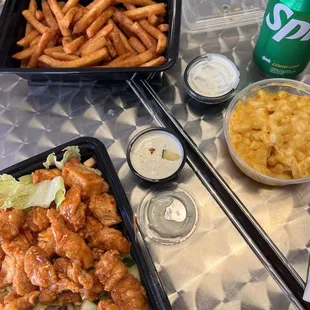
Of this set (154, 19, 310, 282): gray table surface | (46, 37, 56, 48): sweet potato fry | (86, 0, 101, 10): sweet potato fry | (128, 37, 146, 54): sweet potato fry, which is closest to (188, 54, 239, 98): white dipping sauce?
(154, 19, 310, 282): gray table surface

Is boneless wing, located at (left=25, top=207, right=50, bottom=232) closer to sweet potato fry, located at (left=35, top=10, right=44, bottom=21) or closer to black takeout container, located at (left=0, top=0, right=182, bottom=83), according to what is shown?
black takeout container, located at (left=0, top=0, right=182, bottom=83)

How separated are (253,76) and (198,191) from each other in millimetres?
726

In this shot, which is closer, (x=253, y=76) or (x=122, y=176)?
(x=122, y=176)

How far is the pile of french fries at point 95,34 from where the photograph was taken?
6.29ft

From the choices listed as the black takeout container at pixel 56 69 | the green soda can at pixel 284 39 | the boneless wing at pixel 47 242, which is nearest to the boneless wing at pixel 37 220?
the boneless wing at pixel 47 242

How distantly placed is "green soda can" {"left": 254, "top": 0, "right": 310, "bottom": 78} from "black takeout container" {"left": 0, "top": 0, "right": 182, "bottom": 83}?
0.42 m

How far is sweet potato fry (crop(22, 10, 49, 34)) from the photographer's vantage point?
2.00 m

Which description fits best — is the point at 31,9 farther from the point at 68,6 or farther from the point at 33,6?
the point at 68,6

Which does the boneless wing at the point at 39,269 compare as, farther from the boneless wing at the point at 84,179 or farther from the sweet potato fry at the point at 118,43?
the sweet potato fry at the point at 118,43

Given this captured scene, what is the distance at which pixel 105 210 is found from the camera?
1539 mm

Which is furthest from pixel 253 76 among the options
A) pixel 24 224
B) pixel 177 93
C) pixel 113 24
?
pixel 24 224

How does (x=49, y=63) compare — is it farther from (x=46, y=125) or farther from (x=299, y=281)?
(x=299, y=281)

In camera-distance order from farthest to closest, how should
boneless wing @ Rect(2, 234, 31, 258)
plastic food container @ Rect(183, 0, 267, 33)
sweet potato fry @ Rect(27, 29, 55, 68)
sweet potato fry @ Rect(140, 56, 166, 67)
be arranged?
plastic food container @ Rect(183, 0, 267, 33) → sweet potato fry @ Rect(27, 29, 55, 68) → sweet potato fry @ Rect(140, 56, 166, 67) → boneless wing @ Rect(2, 234, 31, 258)

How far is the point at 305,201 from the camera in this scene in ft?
5.81
